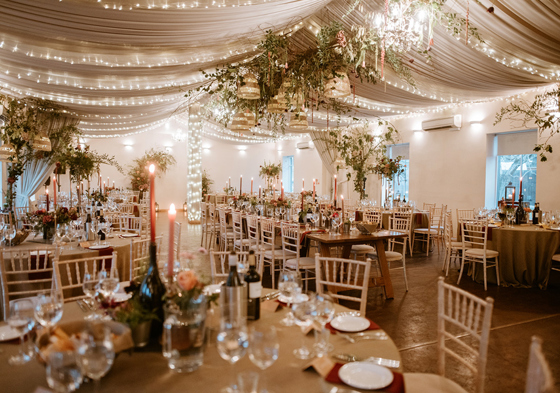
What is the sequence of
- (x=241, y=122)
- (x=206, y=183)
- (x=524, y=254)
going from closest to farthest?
(x=524, y=254) < (x=241, y=122) < (x=206, y=183)

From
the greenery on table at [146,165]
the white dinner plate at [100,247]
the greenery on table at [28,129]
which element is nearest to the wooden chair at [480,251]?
the white dinner plate at [100,247]

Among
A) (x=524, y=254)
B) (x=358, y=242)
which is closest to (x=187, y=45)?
(x=358, y=242)

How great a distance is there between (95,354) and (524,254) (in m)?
6.02

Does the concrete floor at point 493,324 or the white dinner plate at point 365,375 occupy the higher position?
the white dinner plate at point 365,375

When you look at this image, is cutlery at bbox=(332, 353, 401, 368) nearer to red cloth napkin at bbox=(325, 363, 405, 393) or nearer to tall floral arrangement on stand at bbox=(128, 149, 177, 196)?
red cloth napkin at bbox=(325, 363, 405, 393)

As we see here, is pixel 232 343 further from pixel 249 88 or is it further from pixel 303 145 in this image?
pixel 303 145

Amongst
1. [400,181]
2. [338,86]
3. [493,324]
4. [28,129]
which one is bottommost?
[493,324]

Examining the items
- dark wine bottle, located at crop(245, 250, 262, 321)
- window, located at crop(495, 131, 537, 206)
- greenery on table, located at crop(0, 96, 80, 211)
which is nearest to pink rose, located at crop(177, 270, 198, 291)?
dark wine bottle, located at crop(245, 250, 262, 321)

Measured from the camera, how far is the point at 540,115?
806cm

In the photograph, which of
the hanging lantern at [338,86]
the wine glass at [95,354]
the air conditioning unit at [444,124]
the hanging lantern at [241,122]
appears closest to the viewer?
the wine glass at [95,354]

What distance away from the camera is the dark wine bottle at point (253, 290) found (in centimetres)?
193

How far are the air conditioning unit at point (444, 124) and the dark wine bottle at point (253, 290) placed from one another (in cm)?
913

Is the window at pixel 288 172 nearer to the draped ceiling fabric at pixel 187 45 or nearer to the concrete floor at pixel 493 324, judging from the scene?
the draped ceiling fabric at pixel 187 45

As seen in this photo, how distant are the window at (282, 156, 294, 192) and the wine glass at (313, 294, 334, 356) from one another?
15.6 meters
